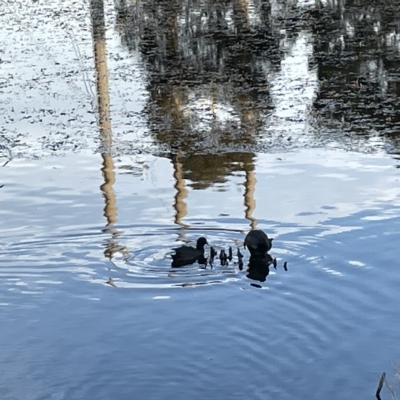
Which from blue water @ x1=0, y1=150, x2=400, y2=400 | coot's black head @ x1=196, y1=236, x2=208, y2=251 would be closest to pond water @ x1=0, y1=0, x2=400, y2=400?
blue water @ x1=0, y1=150, x2=400, y2=400

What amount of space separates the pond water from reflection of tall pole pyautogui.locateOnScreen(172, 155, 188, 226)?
4cm

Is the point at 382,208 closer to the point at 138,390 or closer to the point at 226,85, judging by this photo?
the point at 138,390

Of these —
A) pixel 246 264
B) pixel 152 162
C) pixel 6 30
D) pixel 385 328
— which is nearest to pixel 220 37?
pixel 6 30

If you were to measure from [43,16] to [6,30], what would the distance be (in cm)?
176

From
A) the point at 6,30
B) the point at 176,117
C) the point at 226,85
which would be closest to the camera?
the point at 176,117

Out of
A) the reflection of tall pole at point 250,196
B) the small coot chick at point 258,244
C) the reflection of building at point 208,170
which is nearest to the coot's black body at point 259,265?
the small coot chick at point 258,244

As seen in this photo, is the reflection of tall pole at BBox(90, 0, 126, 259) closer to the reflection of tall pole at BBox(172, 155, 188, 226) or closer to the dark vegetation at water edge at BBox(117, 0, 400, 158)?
the dark vegetation at water edge at BBox(117, 0, 400, 158)

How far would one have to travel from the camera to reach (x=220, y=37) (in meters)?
22.6

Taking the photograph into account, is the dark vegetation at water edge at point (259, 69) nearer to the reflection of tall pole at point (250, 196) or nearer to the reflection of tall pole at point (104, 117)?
the reflection of tall pole at point (104, 117)

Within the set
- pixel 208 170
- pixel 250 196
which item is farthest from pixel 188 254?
pixel 208 170

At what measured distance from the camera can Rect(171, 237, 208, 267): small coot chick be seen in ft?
34.5

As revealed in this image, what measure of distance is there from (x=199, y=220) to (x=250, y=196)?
977 millimetres

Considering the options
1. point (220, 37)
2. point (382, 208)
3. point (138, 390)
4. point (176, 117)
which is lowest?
point (138, 390)

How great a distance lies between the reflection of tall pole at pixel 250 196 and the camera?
1191 cm
